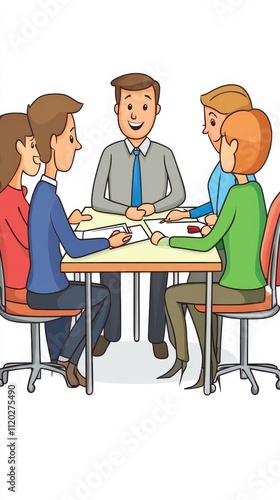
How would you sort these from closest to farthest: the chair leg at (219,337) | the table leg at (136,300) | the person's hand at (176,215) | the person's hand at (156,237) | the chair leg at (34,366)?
the person's hand at (156,237) < the chair leg at (34,366) < the chair leg at (219,337) < the person's hand at (176,215) < the table leg at (136,300)

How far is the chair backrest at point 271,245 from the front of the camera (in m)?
5.23

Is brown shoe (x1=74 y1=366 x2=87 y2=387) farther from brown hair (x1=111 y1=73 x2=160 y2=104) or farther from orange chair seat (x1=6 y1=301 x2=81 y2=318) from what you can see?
brown hair (x1=111 y1=73 x2=160 y2=104)

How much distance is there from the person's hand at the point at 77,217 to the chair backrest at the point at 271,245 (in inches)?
49.5

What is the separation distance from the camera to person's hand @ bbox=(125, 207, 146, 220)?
6023 mm

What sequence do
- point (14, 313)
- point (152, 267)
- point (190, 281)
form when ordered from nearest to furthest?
point (152, 267)
point (14, 313)
point (190, 281)

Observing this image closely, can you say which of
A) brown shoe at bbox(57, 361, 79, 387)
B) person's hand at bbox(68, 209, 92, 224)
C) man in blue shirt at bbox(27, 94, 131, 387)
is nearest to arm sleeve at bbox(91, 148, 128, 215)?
person's hand at bbox(68, 209, 92, 224)

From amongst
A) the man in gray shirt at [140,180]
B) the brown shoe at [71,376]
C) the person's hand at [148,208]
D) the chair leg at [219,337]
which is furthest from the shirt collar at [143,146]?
the brown shoe at [71,376]

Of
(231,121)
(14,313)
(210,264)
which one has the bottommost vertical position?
(14,313)

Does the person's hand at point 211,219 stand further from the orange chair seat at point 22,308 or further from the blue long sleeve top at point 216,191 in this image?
the orange chair seat at point 22,308

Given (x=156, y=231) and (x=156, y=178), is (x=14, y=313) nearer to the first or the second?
(x=156, y=231)

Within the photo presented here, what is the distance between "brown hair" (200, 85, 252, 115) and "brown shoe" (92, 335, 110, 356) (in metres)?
1.60

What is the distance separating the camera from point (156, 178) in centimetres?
607

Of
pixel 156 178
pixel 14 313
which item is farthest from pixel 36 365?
pixel 156 178

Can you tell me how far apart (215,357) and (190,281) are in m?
0.61
